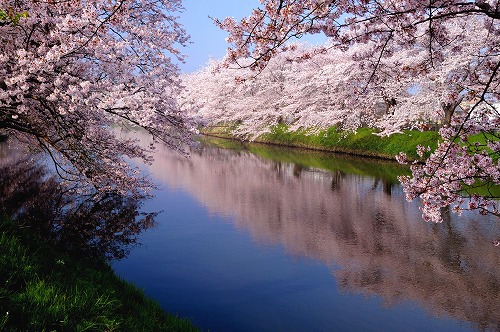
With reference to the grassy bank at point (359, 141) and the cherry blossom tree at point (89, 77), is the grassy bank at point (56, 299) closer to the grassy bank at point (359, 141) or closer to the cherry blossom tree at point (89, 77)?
the cherry blossom tree at point (89, 77)

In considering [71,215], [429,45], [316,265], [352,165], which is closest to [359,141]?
[352,165]

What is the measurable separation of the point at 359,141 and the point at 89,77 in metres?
25.1

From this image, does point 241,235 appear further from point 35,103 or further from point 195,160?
point 195,160

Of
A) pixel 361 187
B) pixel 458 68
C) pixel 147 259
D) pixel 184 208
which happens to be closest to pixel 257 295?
pixel 147 259

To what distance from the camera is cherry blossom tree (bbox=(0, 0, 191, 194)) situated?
879 centimetres

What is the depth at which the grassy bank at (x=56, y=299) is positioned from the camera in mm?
4012

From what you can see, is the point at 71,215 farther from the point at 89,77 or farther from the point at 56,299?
the point at 56,299

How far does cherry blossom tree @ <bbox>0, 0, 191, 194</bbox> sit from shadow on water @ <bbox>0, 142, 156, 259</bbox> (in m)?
1.07

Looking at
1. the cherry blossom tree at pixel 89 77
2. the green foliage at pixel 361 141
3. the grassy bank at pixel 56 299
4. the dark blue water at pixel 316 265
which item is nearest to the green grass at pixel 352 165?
the green foliage at pixel 361 141

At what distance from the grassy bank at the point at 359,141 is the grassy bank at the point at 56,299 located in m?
22.4

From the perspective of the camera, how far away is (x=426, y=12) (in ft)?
21.2

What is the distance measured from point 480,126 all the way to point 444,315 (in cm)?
342

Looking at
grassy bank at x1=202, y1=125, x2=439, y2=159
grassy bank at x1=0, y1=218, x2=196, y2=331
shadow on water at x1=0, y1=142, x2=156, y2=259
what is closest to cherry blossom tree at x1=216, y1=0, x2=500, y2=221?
grassy bank at x1=0, y1=218, x2=196, y2=331

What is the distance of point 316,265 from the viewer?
9305 mm
